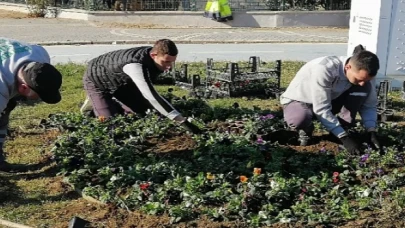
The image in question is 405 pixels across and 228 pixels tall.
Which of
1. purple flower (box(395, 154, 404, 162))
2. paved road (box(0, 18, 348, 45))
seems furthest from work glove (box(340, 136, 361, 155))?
paved road (box(0, 18, 348, 45))

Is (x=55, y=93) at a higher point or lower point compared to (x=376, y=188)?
higher

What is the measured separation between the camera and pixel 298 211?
445cm

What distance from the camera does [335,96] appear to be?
20.2 ft

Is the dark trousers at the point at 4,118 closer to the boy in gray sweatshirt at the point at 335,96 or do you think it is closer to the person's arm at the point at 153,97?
the person's arm at the point at 153,97

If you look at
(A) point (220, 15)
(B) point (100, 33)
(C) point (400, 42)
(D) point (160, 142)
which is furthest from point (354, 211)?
(A) point (220, 15)

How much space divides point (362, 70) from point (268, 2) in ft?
60.7

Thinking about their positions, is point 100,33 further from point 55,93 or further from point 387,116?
point 55,93

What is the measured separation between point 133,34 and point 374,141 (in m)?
14.7

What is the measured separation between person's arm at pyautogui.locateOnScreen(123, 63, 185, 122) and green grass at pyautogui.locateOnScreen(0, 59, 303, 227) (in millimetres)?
1120

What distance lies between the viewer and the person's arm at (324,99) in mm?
5750

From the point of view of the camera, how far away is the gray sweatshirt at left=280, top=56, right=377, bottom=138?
18.9 feet

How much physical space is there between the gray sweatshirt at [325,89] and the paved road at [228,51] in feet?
25.6

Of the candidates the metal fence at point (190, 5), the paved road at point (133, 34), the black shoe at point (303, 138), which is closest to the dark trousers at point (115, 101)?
the black shoe at point (303, 138)

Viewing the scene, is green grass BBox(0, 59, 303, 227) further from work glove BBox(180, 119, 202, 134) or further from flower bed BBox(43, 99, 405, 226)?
work glove BBox(180, 119, 202, 134)
